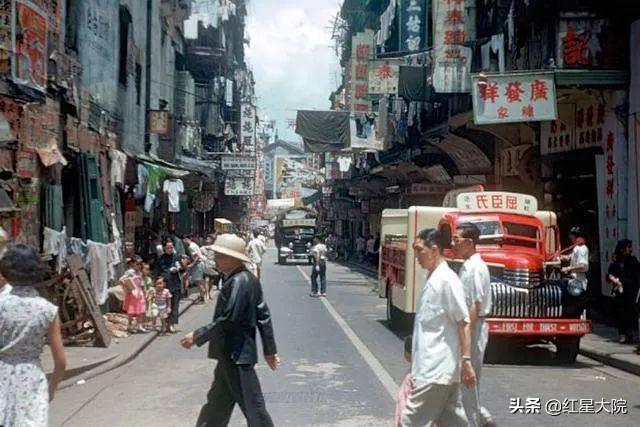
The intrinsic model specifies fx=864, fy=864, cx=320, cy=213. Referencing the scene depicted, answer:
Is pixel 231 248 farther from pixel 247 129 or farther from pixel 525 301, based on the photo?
pixel 247 129

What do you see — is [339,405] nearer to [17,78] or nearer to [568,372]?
[568,372]

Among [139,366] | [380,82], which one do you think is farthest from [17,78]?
[380,82]

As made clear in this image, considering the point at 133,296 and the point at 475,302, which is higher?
the point at 475,302

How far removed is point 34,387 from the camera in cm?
512

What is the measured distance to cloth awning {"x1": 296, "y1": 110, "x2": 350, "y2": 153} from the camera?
36.0 m

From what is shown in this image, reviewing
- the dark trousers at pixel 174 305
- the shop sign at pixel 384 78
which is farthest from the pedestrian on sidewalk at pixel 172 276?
the shop sign at pixel 384 78

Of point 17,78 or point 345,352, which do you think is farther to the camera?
point 345,352

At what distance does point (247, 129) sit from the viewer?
70188 mm

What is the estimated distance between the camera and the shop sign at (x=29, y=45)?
1192 centimetres

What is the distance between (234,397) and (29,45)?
7684 millimetres

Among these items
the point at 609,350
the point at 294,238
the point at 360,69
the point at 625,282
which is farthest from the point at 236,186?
the point at 609,350

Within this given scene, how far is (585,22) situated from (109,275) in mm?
11332

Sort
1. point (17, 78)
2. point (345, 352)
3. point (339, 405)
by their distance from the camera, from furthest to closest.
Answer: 1. point (345, 352)
2. point (17, 78)
3. point (339, 405)

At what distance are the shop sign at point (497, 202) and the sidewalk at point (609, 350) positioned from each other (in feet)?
8.41
